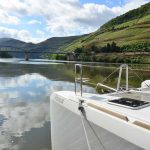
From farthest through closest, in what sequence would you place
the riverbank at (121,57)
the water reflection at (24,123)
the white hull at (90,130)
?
the riverbank at (121,57)
the water reflection at (24,123)
the white hull at (90,130)

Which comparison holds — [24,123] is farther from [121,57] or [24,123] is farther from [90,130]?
[121,57]

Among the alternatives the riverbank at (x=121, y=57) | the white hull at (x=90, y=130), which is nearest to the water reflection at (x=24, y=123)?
the white hull at (x=90, y=130)

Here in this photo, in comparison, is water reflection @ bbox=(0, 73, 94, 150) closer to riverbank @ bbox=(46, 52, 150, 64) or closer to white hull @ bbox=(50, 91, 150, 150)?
white hull @ bbox=(50, 91, 150, 150)

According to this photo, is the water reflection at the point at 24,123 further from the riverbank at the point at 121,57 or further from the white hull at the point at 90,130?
the riverbank at the point at 121,57

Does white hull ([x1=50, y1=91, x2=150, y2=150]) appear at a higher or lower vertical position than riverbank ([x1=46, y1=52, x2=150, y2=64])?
higher

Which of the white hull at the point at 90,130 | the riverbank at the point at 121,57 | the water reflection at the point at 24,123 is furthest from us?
the riverbank at the point at 121,57

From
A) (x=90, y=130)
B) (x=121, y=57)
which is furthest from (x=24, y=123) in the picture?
(x=121, y=57)

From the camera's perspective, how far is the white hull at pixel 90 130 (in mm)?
5570

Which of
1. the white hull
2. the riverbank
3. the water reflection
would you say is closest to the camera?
the white hull

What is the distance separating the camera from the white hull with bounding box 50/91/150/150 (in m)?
5.57

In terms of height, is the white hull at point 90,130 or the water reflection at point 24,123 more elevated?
the white hull at point 90,130

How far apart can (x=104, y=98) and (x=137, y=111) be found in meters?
1.54

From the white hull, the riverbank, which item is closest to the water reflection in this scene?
the white hull

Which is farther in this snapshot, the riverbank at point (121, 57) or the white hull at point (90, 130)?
the riverbank at point (121, 57)
